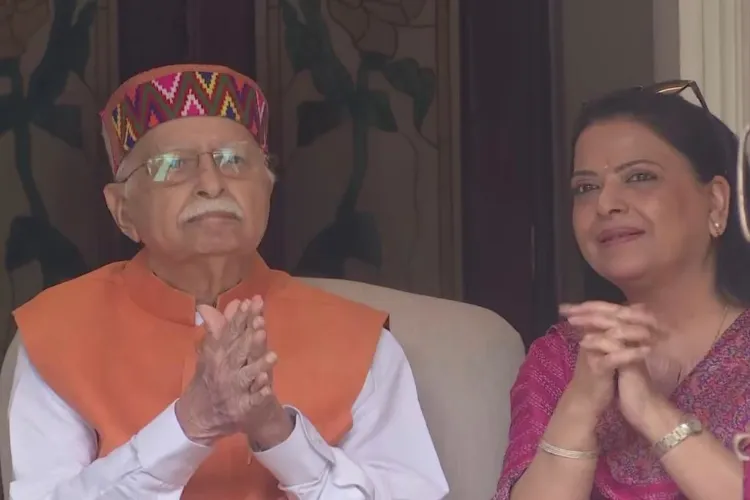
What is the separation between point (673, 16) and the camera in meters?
2.04

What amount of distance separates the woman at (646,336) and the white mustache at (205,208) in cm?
51

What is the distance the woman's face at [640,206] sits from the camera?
158 centimetres

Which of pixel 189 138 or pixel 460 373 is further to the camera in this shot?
pixel 460 373

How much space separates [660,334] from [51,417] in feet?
2.93

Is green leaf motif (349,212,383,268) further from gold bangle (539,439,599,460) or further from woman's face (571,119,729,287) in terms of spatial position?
gold bangle (539,439,599,460)

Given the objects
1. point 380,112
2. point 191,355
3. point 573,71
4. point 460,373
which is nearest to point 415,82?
point 380,112

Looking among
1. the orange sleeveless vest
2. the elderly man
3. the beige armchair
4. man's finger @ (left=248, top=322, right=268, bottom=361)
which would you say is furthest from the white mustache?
→ the beige armchair

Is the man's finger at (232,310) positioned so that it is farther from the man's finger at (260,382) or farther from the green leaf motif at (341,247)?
the green leaf motif at (341,247)

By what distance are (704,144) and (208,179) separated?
0.74m

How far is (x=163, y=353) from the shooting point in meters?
1.65

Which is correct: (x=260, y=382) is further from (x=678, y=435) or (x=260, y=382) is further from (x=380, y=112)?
(x=380, y=112)

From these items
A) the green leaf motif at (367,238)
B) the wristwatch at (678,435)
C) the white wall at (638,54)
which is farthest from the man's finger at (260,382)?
the green leaf motif at (367,238)

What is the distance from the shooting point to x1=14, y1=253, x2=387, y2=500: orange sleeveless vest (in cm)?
160

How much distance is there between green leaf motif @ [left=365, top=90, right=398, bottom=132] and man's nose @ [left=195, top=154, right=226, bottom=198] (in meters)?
1.00
